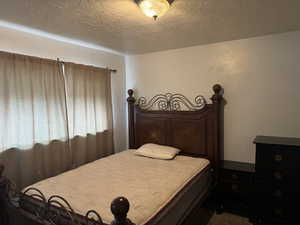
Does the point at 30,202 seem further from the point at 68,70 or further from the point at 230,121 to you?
the point at 230,121

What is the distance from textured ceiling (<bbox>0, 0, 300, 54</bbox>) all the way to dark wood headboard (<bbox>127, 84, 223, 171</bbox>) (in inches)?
33.9

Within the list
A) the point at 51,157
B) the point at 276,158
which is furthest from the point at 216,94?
the point at 51,157

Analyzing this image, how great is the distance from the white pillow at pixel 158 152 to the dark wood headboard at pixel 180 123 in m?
0.26

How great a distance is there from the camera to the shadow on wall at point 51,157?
229cm

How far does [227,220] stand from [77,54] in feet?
10.3

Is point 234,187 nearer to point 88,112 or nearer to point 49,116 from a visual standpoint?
point 88,112

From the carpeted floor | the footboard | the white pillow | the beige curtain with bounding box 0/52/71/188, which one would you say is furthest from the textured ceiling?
the carpeted floor

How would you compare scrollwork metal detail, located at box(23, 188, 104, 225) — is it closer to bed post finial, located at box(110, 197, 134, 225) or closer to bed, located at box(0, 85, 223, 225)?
bed, located at box(0, 85, 223, 225)

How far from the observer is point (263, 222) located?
2361 mm

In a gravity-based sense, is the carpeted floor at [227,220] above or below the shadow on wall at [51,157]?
below

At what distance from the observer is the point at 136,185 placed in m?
2.05

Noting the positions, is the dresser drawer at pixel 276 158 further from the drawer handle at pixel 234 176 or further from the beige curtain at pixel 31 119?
the beige curtain at pixel 31 119

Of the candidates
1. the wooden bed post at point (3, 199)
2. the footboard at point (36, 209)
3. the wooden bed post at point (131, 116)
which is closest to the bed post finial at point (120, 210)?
the footboard at point (36, 209)

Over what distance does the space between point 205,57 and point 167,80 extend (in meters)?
0.73
